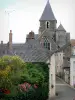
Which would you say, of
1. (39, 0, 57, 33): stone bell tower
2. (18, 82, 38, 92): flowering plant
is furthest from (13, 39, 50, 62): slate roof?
(39, 0, 57, 33): stone bell tower

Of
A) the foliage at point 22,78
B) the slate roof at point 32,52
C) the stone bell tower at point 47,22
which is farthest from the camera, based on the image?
the stone bell tower at point 47,22

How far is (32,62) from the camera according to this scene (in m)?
42.5

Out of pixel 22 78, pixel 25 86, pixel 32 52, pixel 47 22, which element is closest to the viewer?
pixel 25 86

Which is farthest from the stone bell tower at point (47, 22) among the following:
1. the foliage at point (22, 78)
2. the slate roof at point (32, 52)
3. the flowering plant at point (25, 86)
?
the flowering plant at point (25, 86)

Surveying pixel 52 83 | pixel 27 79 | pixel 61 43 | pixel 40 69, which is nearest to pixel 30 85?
pixel 27 79

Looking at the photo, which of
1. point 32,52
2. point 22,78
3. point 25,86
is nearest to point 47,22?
point 32,52

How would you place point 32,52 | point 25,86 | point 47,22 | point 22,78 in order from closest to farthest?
point 25,86 < point 22,78 < point 32,52 < point 47,22

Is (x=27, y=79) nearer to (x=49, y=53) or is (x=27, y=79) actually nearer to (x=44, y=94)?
(x=44, y=94)

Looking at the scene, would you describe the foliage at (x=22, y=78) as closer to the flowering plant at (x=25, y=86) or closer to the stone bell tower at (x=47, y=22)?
the flowering plant at (x=25, y=86)

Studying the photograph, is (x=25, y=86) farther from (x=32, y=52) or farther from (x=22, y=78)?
(x=32, y=52)

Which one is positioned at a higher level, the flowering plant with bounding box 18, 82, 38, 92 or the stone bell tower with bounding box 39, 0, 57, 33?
the stone bell tower with bounding box 39, 0, 57, 33

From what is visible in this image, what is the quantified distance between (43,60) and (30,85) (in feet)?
15.7

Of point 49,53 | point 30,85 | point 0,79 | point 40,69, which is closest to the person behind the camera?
point 0,79

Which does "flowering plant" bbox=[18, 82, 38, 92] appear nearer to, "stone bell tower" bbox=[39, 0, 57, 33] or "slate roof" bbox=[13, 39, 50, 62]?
"slate roof" bbox=[13, 39, 50, 62]
